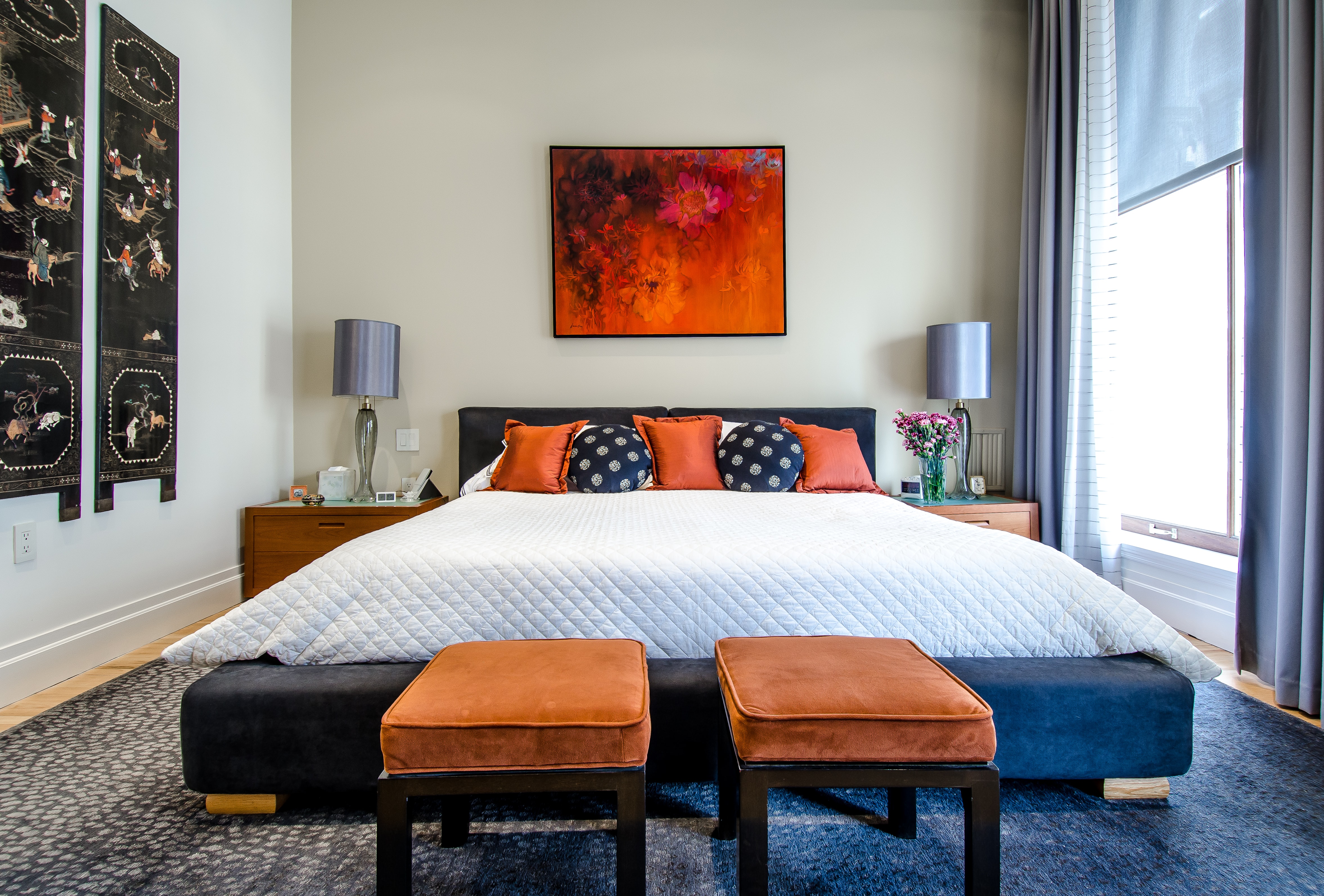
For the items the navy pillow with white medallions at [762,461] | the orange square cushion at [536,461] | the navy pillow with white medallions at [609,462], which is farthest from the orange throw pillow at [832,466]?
the orange square cushion at [536,461]

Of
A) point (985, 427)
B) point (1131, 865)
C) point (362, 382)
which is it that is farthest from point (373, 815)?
point (985, 427)

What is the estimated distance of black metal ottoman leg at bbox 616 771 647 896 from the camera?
936mm

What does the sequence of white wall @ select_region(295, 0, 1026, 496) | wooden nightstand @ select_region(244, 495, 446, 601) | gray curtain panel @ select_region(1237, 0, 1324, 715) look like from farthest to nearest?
white wall @ select_region(295, 0, 1026, 496)
wooden nightstand @ select_region(244, 495, 446, 601)
gray curtain panel @ select_region(1237, 0, 1324, 715)

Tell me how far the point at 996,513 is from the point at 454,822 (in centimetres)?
267

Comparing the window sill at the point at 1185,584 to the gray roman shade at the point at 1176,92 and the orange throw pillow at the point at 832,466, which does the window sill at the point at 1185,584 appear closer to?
the orange throw pillow at the point at 832,466

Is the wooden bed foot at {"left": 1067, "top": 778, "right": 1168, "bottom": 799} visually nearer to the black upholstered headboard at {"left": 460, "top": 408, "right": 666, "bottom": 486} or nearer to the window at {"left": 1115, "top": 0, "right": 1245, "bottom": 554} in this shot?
the window at {"left": 1115, "top": 0, "right": 1245, "bottom": 554}

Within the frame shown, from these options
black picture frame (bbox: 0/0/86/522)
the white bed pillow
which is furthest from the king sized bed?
the white bed pillow

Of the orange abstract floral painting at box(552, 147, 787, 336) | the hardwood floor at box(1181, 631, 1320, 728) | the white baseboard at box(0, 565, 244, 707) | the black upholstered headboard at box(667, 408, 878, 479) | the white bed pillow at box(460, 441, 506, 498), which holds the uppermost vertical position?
the orange abstract floral painting at box(552, 147, 787, 336)

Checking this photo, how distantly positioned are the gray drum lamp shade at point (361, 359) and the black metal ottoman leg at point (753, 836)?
2.74 metres

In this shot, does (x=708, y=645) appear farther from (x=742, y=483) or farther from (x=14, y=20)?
(x=14, y=20)

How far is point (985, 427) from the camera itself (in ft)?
11.3

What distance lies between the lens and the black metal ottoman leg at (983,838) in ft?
3.13

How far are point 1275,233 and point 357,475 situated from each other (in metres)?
3.98

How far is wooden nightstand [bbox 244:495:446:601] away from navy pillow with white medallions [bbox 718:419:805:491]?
5.03 ft
